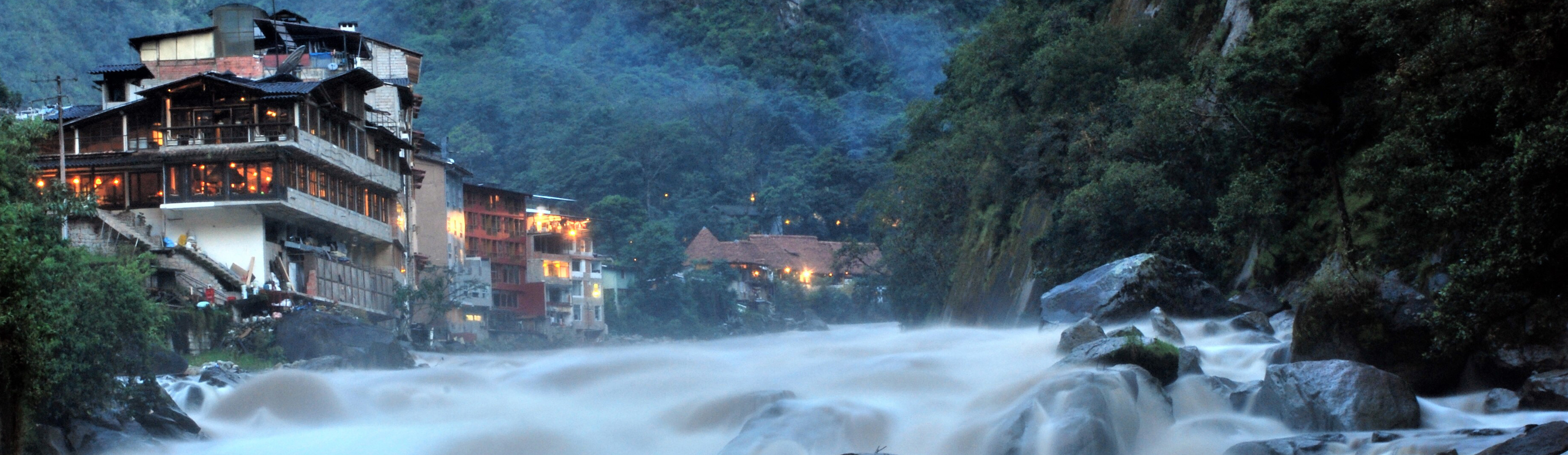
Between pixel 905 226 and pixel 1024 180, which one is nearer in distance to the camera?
pixel 1024 180

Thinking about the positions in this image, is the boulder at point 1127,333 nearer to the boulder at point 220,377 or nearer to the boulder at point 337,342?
the boulder at point 220,377

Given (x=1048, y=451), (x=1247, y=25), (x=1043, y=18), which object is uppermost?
(x=1043, y=18)

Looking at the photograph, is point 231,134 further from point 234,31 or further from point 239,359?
point 234,31

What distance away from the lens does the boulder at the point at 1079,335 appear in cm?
2730

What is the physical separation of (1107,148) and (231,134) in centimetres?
3385

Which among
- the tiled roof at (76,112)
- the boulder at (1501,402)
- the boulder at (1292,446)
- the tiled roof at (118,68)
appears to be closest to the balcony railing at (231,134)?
the tiled roof at (76,112)

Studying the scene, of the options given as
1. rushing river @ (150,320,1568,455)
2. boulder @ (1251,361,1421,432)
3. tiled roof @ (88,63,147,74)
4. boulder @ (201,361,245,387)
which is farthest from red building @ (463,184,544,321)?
boulder @ (1251,361,1421,432)

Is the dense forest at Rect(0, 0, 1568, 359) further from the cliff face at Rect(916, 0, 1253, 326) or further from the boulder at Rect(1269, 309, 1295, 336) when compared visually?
the boulder at Rect(1269, 309, 1295, 336)

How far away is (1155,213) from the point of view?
36.9 metres

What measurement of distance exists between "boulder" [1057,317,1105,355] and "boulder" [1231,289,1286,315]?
467 centimetres

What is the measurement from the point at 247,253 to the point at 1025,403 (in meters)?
39.6

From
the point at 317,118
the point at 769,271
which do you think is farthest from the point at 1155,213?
the point at 769,271

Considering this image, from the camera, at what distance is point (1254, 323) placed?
2894 centimetres

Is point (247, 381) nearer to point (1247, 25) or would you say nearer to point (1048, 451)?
point (1048, 451)
